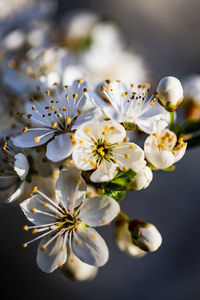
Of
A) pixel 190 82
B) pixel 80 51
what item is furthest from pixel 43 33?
pixel 190 82

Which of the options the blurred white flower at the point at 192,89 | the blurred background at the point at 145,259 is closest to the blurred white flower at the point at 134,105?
the blurred white flower at the point at 192,89

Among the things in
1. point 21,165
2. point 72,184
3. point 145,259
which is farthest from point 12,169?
point 145,259

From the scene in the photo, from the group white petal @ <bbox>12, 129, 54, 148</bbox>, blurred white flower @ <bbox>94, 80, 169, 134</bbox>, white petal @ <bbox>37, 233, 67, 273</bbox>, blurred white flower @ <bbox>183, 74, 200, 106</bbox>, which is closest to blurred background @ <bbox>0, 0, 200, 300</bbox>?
blurred white flower @ <bbox>183, 74, 200, 106</bbox>

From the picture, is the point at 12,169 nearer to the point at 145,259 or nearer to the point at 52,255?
the point at 52,255

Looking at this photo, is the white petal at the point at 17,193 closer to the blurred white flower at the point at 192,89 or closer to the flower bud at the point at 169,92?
the flower bud at the point at 169,92

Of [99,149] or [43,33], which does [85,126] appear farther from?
[43,33]

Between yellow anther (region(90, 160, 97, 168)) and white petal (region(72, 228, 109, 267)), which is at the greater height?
yellow anther (region(90, 160, 97, 168))

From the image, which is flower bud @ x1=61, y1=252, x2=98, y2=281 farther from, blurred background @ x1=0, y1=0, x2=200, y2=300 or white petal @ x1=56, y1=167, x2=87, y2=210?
blurred background @ x1=0, y1=0, x2=200, y2=300
